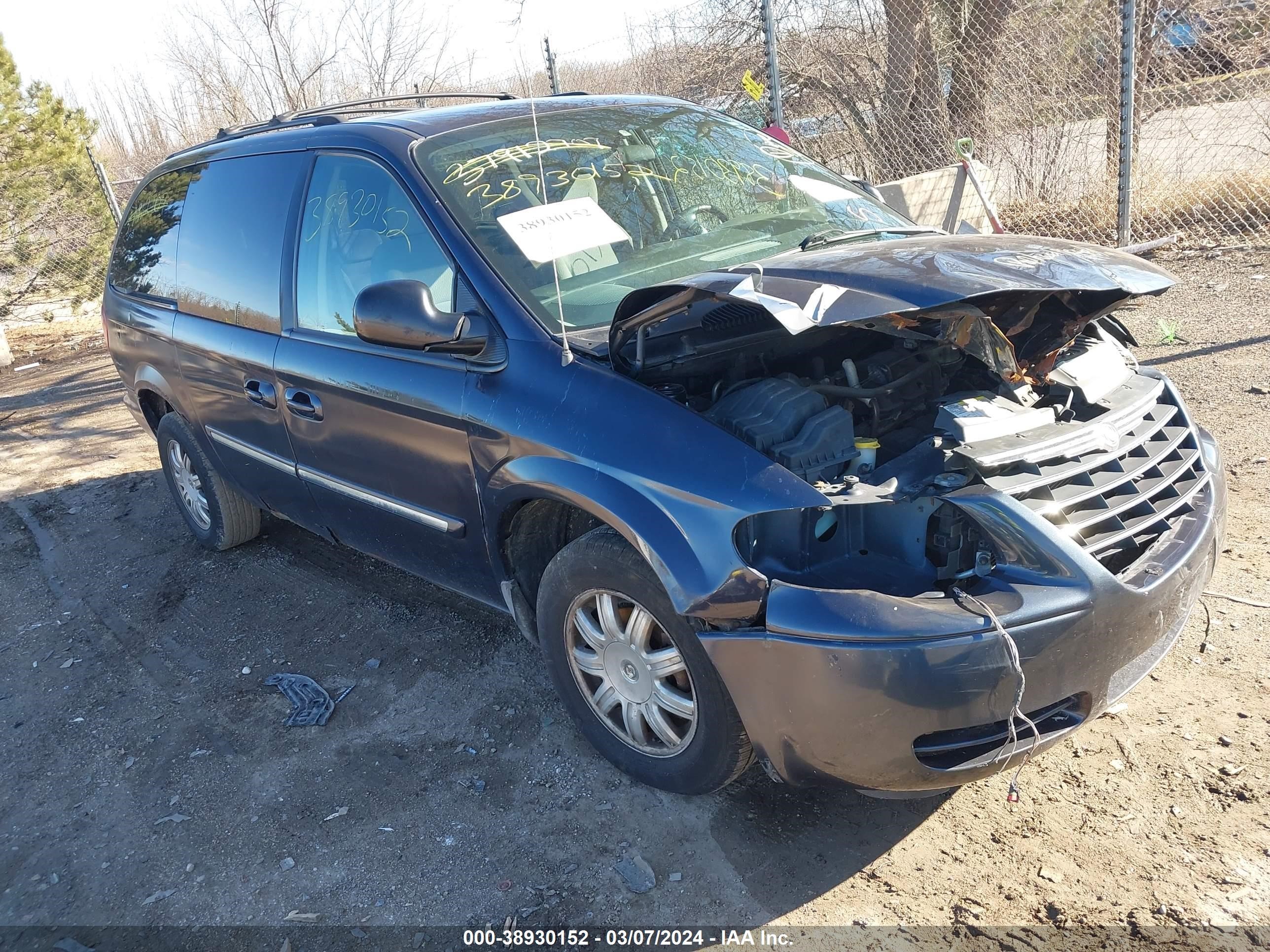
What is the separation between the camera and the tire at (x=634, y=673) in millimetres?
2484

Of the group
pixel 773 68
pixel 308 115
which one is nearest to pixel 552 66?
pixel 773 68

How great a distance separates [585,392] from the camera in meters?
2.67

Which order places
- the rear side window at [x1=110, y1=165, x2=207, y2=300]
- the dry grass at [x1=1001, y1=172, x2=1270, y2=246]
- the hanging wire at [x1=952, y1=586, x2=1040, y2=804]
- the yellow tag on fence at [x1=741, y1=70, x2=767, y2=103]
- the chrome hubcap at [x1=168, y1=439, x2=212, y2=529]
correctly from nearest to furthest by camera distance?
the hanging wire at [x1=952, y1=586, x2=1040, y2=804] → the rear side window at [x1=110, y1=165, x2=207, y2=300] → the chrome hubcap at [x1=168, y1=439, x2=212, y2=529] → the dry grass at [x1=1001, y1=172, x2=1270, y2=246] → the yellow tag on fence at [x1=741, y1=70, x2=767, y2=103]

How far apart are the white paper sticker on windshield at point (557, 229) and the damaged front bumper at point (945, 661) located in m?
1.37

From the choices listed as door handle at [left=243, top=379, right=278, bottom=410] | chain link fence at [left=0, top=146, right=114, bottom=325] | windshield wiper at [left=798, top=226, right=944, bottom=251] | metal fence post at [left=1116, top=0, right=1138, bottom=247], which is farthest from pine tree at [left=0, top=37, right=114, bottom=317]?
windshield wiper at [left=798, top=226, right=944, bottom=251]

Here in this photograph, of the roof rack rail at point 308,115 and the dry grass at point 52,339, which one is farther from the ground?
the roof rack rail at point 308,115

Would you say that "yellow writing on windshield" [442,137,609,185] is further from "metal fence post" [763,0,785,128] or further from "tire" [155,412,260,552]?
"metal fence post" [763,0,785,128]

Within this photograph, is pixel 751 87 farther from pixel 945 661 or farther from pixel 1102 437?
pixel 945 661

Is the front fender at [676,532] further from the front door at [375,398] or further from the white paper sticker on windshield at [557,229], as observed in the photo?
the white paper sticker on windshield at [557,229]

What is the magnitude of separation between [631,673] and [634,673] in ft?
0.04

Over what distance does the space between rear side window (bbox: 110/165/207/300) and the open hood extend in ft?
9.99

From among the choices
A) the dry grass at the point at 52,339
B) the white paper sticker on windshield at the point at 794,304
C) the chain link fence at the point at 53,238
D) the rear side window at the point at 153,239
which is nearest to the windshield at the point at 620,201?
the white paper sticker on windshield at the point at 794,304

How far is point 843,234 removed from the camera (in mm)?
3383

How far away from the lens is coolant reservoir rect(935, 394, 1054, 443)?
2.47 meters
